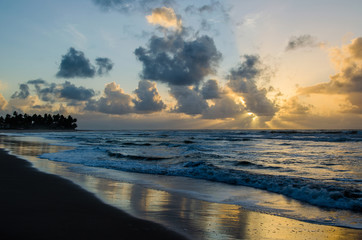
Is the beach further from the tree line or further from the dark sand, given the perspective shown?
the tree line

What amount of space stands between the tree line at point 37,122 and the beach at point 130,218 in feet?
539

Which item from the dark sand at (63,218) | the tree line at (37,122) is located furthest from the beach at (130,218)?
the tree line at (37,122)

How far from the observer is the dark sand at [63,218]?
4.95m

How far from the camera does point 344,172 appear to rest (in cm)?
1357

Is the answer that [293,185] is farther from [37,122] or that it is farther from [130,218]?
[37,122]

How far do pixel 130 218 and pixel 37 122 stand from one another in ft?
571

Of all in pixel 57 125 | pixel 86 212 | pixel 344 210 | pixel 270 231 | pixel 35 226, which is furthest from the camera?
pixel 57 125

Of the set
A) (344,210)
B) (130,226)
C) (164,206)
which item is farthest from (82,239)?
(344,210)

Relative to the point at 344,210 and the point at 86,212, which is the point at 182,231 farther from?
the point at 344,210

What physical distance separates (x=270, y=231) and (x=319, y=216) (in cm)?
219

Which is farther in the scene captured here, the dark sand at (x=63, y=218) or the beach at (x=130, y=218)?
the beach at (x=130, y=218)

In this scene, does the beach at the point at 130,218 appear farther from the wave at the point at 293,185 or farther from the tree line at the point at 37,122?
the tree line at the point at 37,122

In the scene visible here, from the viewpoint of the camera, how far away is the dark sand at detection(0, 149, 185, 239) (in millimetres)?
4949

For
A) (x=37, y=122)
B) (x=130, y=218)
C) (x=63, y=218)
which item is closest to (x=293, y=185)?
(x=130, y=218)
